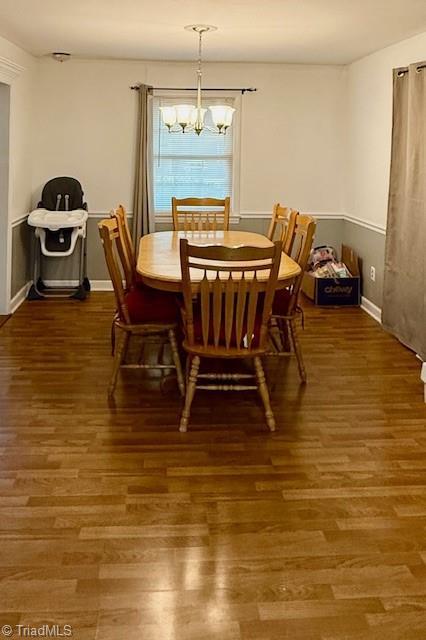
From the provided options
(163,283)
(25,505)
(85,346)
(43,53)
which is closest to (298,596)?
(25,505)

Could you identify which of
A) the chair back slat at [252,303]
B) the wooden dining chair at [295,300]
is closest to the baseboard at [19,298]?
the wooden dining chair at [295,300]

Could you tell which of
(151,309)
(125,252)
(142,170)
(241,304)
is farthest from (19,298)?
(241,304)

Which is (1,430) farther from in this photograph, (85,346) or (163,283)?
(85,346)

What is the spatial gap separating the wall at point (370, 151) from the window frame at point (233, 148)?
1069 mm

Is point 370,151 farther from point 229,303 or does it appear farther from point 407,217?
point 229,303

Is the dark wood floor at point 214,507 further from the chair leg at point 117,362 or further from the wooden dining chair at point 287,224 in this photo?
the wooden dining chair at point 287,224

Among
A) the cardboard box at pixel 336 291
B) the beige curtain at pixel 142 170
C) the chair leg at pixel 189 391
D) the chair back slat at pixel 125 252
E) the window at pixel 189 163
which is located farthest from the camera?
the window at pixel 189 163

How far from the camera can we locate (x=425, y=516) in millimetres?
2725

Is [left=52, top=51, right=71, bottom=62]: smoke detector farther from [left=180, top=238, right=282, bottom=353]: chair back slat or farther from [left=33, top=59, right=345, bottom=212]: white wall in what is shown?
[left=180, top=238, right=282, bottom=353]: chair back slat

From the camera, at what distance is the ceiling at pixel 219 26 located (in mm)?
4215

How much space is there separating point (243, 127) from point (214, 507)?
4.87 m

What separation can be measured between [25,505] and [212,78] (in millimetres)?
5088

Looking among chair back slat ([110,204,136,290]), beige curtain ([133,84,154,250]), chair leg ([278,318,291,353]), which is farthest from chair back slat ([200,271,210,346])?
beige curtain ([133,84,154,250])

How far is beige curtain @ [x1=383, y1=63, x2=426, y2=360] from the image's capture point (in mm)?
4809
